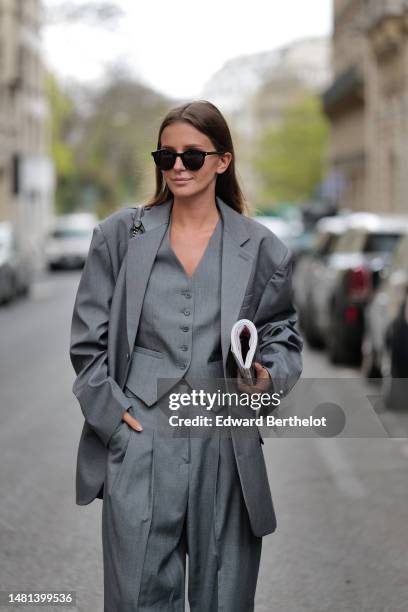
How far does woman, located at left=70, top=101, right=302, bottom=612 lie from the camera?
3699mm

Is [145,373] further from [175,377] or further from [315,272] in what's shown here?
[315,272]

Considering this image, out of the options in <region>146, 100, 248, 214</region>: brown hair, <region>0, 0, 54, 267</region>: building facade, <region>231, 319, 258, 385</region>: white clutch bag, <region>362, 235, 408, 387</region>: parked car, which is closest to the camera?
<region>231, 319, 258, 385</region>: white clutch bag

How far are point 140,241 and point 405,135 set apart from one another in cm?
4086

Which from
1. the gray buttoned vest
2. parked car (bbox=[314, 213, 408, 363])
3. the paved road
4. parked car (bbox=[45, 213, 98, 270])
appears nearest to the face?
the gray buttoned vest

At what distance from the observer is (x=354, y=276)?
14.1 metres

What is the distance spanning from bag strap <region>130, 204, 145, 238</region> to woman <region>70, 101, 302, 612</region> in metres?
0.01

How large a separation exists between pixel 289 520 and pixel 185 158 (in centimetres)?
360

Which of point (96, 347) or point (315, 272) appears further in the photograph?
point (315, 272)

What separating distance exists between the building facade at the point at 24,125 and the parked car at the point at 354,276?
3444 cm

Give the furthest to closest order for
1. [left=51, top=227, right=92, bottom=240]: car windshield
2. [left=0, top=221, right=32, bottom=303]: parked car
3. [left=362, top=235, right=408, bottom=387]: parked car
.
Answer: [left=51, top=227, right=92, bottom=240]: car windshield
[left=0, top=221, right=32, bottom=303]: parked car
[left=362, top=235, right=408, bottom=387]: parked car

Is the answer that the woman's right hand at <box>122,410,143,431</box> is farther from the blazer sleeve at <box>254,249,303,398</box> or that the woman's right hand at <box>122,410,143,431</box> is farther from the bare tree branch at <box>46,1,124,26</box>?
the bare tree branch at <box>46,1,124,26</box>

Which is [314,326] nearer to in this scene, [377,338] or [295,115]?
[377,338]

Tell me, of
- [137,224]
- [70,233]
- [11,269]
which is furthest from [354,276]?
[70,233]

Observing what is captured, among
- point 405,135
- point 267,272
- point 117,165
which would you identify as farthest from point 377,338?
point 117,165
